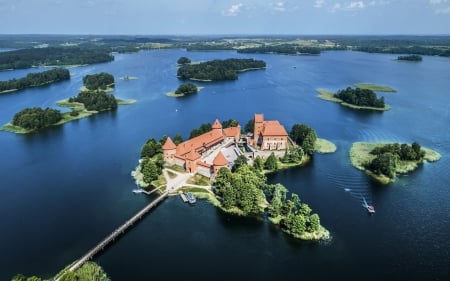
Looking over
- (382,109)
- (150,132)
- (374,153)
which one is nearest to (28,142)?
(150,132)

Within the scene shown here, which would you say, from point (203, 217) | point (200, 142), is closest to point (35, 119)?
point (200, 142)

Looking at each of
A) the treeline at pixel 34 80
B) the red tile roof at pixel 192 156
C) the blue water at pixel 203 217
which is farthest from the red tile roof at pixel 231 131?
the treeline at pixel 34 80

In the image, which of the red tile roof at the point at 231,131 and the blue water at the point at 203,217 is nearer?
the blue water at the point at 203,217

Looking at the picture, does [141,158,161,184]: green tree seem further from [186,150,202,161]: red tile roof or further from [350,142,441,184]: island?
[350,142,441,184]: island

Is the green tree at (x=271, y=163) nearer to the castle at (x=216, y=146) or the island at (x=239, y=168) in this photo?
the island at (x=239, y=168)

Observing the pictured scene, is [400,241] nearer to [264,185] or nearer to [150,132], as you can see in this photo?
Result: [264,185]

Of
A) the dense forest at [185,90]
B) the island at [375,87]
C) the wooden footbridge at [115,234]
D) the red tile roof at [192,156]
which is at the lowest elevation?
the wooden footbridge at [115,234]
